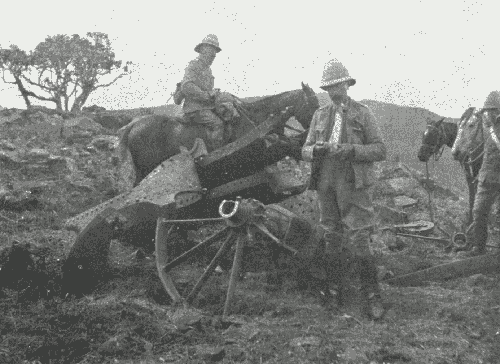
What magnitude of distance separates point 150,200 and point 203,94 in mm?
2144

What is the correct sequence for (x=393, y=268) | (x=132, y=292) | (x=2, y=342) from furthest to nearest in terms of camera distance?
(x=393, y=268)
(x=132, y=292)
(x=2, y=342)

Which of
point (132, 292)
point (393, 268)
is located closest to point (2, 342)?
point (132, 292)

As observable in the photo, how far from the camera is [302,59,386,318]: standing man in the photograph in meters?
5.11

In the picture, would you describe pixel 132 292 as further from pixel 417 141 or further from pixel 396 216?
pixel 417 141

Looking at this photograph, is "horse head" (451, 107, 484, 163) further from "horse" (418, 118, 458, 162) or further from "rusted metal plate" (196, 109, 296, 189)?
"rusted metal plate" (196, 109, 296, 189)

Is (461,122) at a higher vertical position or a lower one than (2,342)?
higher

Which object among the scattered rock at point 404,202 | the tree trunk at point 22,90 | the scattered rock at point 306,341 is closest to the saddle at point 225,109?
the scattered rock at point 306,341

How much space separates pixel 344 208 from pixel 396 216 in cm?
640

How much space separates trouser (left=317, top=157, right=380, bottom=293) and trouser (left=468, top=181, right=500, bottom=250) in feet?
8.16

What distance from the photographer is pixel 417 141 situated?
763 inches

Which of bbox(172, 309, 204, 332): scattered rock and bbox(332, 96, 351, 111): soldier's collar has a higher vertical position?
bbox(332, 96, 351, 111): soldier's collar

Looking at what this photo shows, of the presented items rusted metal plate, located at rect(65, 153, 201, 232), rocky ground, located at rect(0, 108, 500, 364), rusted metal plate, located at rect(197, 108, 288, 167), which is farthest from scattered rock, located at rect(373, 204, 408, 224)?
rusted metal plate, located at rect(65, 153, 201, 232)

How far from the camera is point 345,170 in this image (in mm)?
5297

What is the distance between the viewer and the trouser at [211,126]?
793cm
